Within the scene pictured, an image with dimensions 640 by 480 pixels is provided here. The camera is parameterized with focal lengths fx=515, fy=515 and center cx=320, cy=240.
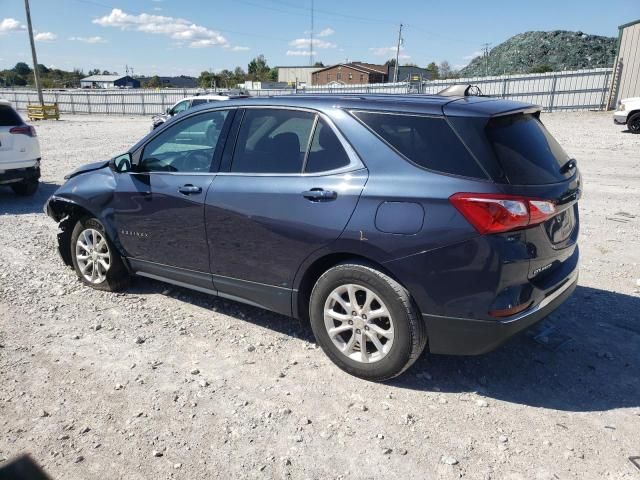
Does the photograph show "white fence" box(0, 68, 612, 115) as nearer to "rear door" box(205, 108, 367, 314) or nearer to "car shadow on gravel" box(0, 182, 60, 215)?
"car shadow on gravel" box(0, 182, 60, 215)

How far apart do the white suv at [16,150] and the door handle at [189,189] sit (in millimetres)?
6499

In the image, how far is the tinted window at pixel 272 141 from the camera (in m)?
3.61

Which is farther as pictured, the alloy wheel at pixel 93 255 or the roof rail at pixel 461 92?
the alloy wheel at pixel 93 255

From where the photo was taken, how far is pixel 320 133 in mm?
3514

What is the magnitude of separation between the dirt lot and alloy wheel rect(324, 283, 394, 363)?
220 millimetres

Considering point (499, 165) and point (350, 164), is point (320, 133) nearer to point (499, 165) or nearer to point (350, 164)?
point (350, 164)

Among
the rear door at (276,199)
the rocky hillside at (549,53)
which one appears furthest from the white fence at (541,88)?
the rocky hillside at (549,53)

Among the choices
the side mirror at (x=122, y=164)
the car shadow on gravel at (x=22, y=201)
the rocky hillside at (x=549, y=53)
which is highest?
the rocky hillside at (x=549, y=53)

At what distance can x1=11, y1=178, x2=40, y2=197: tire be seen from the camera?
31.1ft

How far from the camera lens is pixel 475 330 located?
2.99m

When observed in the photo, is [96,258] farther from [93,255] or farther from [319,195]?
[319,195]

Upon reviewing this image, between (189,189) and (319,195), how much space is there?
4.04 ft

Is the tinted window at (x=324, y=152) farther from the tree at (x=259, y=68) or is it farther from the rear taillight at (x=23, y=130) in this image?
the tree at (x=259, y=68)

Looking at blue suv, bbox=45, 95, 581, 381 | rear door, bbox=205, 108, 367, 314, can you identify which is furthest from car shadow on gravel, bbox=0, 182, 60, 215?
rear door, bbox=205, 108, 367, 314
